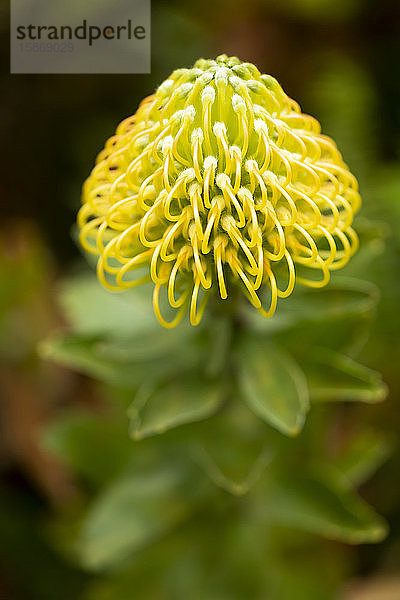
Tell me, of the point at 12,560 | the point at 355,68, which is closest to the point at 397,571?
the point at 12,560

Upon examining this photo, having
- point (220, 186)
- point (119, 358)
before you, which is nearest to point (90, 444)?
point (119, 358)

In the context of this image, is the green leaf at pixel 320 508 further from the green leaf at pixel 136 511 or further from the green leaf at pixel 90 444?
the green leaf at pixel 90 444

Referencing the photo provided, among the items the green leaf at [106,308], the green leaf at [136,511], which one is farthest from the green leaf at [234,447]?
the green leaf at [106,308]

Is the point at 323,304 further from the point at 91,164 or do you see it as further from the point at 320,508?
the point at 91,164

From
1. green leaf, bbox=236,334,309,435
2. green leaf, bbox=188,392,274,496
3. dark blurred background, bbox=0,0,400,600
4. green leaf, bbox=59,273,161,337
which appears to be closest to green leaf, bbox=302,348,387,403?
green leaf, bbox=236,334,309,435

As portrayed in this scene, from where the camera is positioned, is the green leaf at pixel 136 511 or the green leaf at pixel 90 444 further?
the green leaf at pixel 90 444

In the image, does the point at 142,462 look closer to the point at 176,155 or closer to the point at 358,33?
the point at 176,155
